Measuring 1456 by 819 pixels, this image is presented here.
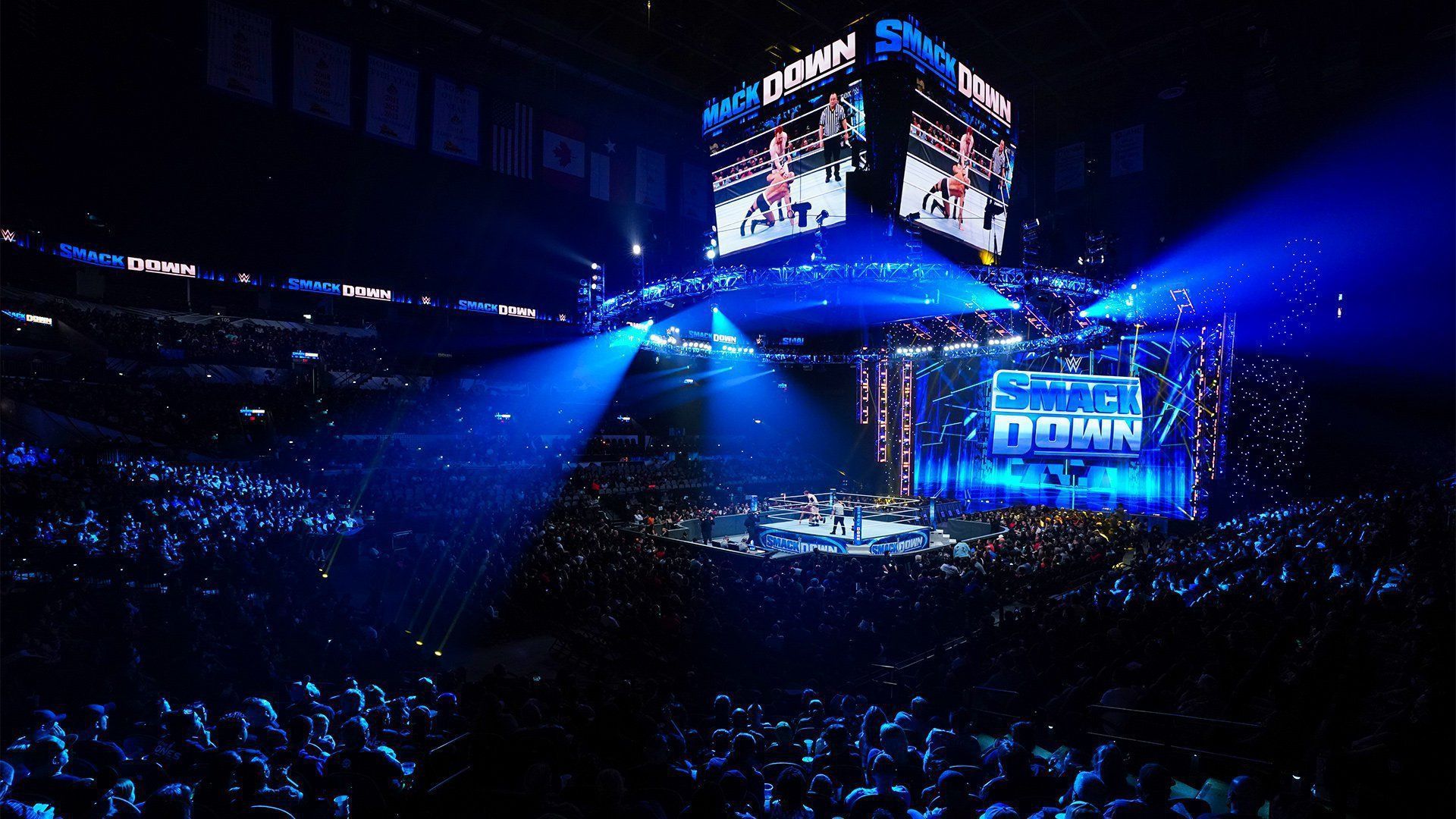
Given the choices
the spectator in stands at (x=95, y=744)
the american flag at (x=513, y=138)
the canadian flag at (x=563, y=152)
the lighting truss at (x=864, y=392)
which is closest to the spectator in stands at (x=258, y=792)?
the spectator in stands at (x=95, y=744)

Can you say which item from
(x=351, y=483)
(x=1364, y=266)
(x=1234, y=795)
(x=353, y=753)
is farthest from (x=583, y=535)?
(x=1364, y=266)

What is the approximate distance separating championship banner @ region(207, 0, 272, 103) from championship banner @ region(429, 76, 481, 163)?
3845 mm

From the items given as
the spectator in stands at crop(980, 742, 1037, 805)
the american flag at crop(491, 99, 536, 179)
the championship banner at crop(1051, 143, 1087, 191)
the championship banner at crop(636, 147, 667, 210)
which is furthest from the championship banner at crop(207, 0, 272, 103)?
the championship banner at crop(1051, 143, 1087, 191)

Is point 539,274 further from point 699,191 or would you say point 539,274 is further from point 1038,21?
point 1038,21

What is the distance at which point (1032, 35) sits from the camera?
19047 mm

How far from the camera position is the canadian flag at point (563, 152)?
2067 centimetres

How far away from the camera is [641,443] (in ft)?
101

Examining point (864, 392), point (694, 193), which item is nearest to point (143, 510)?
point (694, 193)

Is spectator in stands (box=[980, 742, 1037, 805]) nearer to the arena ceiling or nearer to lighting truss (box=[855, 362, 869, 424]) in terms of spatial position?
the arena ceiling

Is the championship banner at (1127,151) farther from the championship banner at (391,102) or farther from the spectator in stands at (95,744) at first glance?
the spectator in stands at (95,744)

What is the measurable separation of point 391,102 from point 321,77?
5.29 feet

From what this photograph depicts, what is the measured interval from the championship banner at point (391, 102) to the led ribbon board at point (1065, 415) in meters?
18.0

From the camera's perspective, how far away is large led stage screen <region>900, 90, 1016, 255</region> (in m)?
12.8

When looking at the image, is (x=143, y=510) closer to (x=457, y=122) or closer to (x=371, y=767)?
(x=457, y=122)
